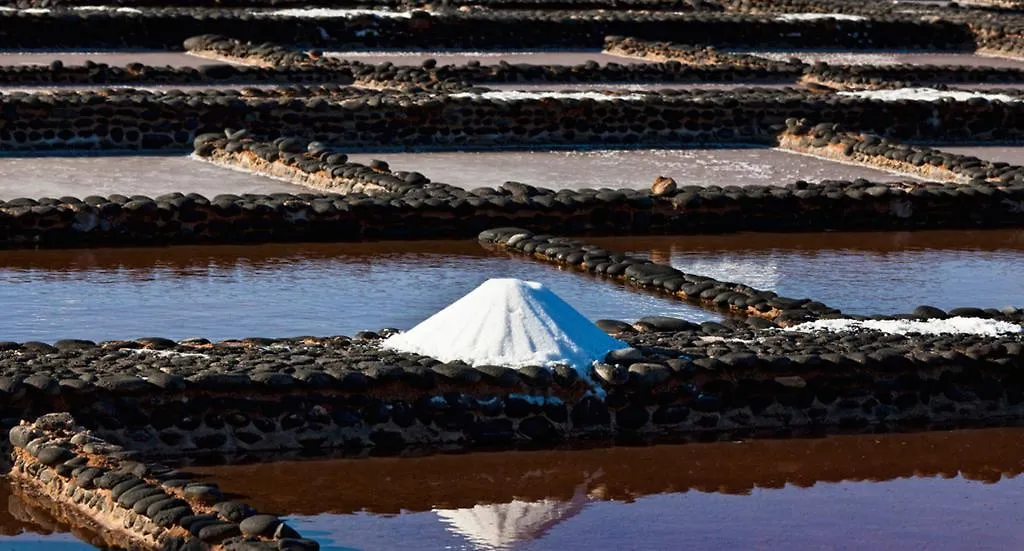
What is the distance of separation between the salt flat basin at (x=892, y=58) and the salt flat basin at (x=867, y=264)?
12330 millimetres

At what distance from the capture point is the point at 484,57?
91.5 feet

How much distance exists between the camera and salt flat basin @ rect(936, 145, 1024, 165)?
20609 mm

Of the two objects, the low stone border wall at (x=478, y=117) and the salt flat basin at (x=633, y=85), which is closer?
the low stone border wall at (x=478, y=117)

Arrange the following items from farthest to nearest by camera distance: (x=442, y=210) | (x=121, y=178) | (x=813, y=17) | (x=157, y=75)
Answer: (x=813, y=17), (x=157, y=75), (x=121, y=178), (x=442, y=210)

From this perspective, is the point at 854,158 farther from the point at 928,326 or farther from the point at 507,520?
the point at 507,520

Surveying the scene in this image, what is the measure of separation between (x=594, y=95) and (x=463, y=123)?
4.55 ft

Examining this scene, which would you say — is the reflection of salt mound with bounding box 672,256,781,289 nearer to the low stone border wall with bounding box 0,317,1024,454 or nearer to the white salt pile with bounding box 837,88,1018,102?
the low stone border wall with bounding box 0,317,1024,454

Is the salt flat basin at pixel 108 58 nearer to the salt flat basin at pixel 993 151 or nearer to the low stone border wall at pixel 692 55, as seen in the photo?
the low stone border wall at pixel 692 55

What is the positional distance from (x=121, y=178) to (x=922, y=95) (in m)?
8.76

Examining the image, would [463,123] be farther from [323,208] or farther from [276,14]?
[276,14]

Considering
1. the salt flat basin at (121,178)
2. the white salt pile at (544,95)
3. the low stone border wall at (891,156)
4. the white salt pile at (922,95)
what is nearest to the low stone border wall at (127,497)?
the salt flat basin at (121,178)

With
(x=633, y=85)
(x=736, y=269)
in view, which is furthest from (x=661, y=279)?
(x=633, y=85)

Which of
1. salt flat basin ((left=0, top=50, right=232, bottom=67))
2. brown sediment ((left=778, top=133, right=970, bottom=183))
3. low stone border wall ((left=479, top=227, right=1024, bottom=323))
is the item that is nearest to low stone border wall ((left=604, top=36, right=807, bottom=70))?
brown sediment ((left=778, top=133, right=970, bottom=183))

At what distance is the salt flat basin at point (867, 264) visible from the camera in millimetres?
13867
